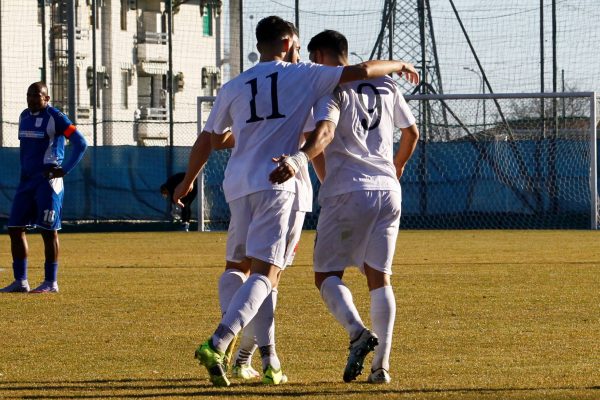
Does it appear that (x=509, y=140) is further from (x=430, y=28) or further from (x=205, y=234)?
(x=205, y=234)

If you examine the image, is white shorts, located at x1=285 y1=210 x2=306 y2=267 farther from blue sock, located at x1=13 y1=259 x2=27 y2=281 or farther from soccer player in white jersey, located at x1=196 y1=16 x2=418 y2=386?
blue sock, located at x1=13 y1=259 x2=27 y2=281

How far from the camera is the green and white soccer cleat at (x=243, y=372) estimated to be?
23.5 feet

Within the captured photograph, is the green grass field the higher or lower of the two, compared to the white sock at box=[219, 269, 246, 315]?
lower

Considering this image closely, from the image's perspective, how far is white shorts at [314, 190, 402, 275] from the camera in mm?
7020

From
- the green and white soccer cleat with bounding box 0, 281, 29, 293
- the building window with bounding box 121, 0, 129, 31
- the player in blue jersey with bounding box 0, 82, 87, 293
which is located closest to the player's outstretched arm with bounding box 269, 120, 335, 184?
the player in blue jersey with bounding box 0, 82, 87, 293

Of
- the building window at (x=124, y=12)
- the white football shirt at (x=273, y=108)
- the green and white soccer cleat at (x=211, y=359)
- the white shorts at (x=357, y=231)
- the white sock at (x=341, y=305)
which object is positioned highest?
the building window at (x=124, y=12)

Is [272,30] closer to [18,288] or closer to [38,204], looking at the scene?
[38,204]

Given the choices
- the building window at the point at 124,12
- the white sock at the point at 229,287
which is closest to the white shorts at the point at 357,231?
the white sock at the point at 229,287

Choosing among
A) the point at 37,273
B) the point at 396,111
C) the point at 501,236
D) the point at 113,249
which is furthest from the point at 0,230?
the point at 396,111

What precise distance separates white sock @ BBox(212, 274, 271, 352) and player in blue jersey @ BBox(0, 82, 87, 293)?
6.48 metres

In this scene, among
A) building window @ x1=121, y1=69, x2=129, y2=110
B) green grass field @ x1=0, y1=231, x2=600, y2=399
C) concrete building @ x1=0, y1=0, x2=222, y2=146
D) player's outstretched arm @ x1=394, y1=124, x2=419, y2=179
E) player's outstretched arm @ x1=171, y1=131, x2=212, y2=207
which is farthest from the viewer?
building window @ x1=121, y1=69, x2=129, y2=110

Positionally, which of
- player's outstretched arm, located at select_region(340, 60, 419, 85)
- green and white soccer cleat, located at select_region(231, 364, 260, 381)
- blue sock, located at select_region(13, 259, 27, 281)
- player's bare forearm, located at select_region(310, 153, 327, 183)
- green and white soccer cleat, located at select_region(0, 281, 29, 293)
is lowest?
green and white soccer cleat, located at select_region(0, 281, 29, 293)

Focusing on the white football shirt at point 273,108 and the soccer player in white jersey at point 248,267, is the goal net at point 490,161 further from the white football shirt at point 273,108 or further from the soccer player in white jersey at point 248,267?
the white football shirt at point 273,108

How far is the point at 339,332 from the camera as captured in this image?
935 centimetres
